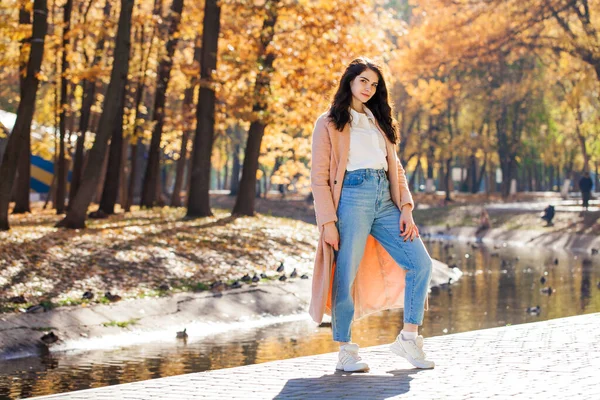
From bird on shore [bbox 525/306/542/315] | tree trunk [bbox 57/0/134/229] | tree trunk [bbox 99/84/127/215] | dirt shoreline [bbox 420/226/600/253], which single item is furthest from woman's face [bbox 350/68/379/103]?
dirt shoreline [bbox 420/226/600/253]

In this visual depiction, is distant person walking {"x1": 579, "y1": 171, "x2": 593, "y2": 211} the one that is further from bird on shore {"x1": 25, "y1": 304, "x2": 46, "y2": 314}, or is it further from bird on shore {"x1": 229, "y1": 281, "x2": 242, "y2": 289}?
bird on shore {"x1": 25, "y1": 304, "x2": 46, "y2": 314}

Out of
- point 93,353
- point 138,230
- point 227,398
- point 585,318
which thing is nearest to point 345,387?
point 227,398

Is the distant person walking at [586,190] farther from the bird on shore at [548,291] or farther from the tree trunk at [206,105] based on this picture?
the bird on shore at [548,291]

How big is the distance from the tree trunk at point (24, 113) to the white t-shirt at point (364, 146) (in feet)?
44.2

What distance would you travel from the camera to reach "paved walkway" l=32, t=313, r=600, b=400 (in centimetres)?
699

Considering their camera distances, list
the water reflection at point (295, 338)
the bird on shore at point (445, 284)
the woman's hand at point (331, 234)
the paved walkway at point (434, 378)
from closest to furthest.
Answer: the paved walkway at point (434, 378), the woman's hand at point (331, 234), the water reflection at point (295, 338), the bird on shore at point (445, 284)

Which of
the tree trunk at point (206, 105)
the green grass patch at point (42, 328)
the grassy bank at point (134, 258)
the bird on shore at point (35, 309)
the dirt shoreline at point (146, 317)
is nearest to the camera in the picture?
the dirt shoreline at point (146, 317)

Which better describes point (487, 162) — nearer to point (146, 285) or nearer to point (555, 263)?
point (555, 263)

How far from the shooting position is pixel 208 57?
94.5 feet

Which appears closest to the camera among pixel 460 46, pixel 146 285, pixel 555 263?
pixel 146 285

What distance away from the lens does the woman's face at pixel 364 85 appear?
8.45m

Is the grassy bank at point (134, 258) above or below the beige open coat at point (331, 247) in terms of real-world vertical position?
below

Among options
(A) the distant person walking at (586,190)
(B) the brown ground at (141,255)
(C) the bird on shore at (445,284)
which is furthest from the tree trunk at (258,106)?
(A) the distant person walking at (586,190)

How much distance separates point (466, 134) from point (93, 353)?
55.8m
